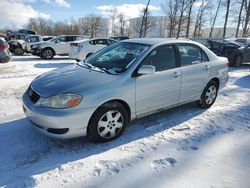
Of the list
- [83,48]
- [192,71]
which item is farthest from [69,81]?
[83,48]

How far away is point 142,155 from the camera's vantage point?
3428 millimetres

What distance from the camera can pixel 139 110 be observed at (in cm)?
402

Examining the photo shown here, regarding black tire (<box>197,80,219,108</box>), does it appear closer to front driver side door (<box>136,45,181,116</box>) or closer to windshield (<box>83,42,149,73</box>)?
front driver side door (<box>136,45,181,116</box>)

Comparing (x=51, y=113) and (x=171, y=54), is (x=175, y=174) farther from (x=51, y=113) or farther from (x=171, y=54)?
(x=171, y=54)

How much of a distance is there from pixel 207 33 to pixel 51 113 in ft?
188

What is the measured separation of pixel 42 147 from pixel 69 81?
1023 millimetres

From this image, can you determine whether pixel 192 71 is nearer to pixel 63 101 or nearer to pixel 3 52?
pixel 63 101

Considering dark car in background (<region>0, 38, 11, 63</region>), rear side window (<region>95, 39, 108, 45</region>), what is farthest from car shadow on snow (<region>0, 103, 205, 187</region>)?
rear side window (<region>95, 39, 108, 45</region>)

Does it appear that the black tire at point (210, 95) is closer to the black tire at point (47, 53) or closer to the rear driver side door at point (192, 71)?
the rear driver side door at point (192, 71)

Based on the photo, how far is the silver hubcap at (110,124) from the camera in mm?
3616

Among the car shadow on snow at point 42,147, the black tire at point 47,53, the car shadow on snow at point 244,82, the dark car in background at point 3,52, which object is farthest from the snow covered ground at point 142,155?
the black tire at point 47,53

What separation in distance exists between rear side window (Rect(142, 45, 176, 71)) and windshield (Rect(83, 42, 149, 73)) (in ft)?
0.60

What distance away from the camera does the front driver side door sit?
3.96 metres

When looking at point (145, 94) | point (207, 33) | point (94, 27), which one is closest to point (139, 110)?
point (145, 94)
